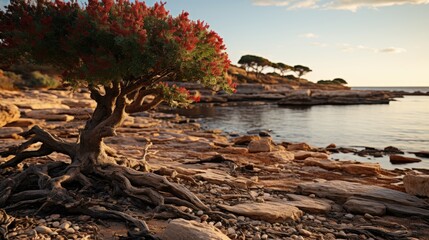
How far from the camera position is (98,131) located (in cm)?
902

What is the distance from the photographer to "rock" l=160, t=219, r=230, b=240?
225 inches

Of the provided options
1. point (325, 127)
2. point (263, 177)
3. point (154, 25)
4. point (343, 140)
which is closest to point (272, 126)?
point (325, 127)

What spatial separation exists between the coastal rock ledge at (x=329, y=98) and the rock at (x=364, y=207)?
7807 cm

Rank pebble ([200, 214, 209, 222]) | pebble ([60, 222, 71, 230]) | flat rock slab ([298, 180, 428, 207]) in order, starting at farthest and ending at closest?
flat rock slab ([298, 180, 428, 207]) < pebble ([200, 214, 209, 222]) < pebble ([60, 222, 71, 230])

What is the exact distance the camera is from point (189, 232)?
5777 mm

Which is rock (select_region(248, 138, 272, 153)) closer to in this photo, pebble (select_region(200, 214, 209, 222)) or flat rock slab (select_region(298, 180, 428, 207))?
flat rock slab (select_region(298, 180, 428, 207))

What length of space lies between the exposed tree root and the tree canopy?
212 centimetres

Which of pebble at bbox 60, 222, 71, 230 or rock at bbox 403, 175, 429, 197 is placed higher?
pebble at bbox 60, 222, 71, 230

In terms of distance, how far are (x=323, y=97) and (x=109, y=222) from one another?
299 ft

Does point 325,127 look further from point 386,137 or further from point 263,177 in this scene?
point 263,177

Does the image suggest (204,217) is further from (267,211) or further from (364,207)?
(364,207)

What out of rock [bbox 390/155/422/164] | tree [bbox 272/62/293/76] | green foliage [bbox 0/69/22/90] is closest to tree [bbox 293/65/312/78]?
tree [bbox 272/62/293/76]

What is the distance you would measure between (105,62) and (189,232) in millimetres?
4000

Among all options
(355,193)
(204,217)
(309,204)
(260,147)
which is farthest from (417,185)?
→ (260,147)
